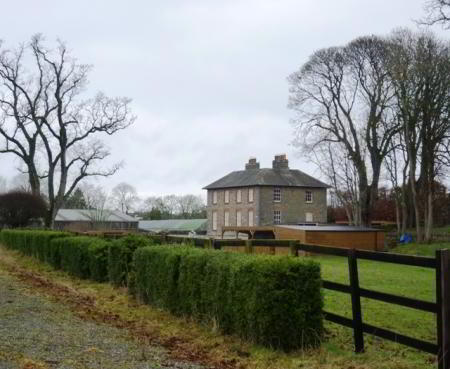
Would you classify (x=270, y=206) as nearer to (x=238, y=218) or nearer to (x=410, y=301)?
(x=238, y=218)

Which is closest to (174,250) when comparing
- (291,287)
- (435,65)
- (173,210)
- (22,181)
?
(291,287)

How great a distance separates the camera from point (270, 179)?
6656 centimetres

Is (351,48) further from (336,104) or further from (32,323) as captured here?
(32,323)

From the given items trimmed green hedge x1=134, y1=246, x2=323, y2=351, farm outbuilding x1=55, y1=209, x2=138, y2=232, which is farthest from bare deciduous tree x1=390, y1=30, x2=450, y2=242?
farm outbuilding x1=55, y1=209, x2=138, y2=232

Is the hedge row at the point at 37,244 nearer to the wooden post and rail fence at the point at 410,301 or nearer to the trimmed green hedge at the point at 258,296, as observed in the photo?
the trimmed green hedge at the point at 258,296

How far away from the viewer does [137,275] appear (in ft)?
41.0

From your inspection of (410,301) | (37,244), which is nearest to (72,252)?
(37,244)

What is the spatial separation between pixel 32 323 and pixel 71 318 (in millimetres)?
898

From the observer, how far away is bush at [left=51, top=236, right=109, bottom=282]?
640 inches

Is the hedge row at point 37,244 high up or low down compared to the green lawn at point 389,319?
up

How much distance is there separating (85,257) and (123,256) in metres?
3.58

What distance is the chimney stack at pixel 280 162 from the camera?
69.7 m

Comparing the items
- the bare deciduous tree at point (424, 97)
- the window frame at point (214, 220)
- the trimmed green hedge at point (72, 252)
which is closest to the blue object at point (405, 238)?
the bare deciduous tree at point (424, 97)

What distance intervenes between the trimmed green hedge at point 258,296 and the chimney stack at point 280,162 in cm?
6002
